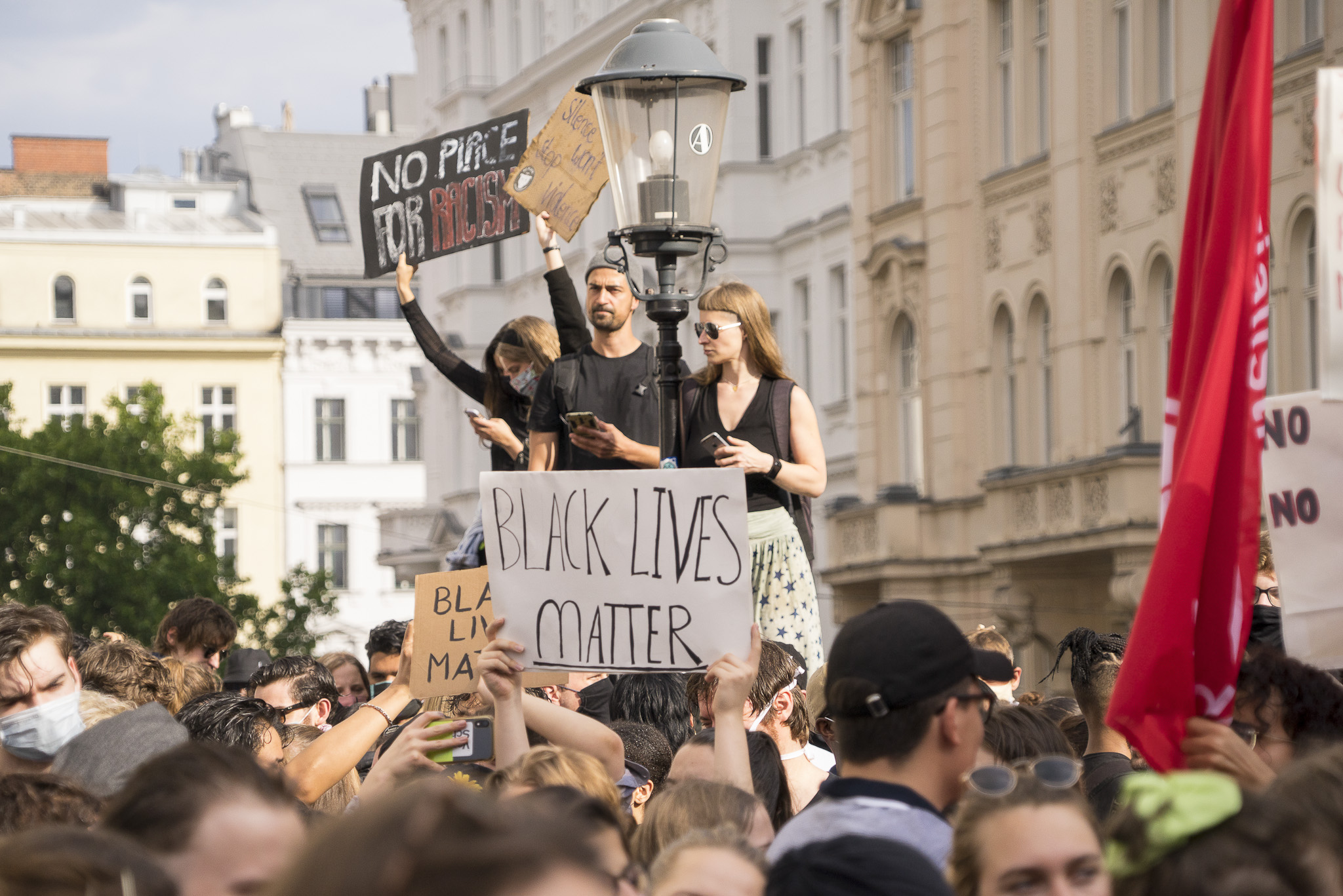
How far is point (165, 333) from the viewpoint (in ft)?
201

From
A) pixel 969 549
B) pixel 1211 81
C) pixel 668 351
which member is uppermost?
pixel 1211 81

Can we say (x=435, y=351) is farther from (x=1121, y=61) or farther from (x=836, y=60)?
(x=836, y=60)

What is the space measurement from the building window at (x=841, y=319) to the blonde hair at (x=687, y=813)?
26.6m

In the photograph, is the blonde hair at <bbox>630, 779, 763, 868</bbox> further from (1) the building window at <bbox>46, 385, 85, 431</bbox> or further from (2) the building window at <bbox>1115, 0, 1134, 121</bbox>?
(1) the building window at <bbox>46, 385, 85, 431</bbox>

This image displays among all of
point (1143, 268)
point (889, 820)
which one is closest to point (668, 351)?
point (889, 820)

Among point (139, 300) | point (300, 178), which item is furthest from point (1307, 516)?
point (300, 178)

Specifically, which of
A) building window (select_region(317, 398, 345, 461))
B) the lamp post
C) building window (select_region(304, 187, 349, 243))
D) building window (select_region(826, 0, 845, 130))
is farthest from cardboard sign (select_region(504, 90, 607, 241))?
building window (select_region(304, 187, 349, 243))

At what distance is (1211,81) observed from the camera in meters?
5.29

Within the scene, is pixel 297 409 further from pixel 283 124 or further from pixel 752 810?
pixel 752 810

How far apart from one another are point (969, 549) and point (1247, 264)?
22884 millimetres

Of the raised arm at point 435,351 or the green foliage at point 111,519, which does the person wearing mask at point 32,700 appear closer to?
the raised arm at point 435,351

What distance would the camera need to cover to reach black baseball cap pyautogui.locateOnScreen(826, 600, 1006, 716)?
4.16m

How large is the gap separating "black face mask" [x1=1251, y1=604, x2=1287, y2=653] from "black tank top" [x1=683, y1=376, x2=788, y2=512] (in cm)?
248

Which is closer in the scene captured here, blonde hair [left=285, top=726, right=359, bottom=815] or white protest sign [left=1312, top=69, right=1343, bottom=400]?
white protest sign [left=1312, top=69, right=1343, bottom=400]
